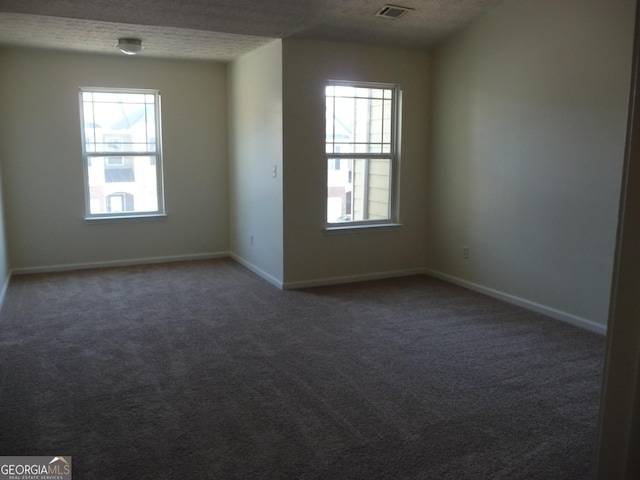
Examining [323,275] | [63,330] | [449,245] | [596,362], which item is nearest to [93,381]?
[63,330]

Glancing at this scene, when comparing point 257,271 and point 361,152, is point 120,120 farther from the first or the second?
point 361,152

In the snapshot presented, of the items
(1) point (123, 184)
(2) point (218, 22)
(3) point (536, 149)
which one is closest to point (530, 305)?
(3) point (536, 149)

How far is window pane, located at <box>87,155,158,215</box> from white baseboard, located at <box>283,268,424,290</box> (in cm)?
227

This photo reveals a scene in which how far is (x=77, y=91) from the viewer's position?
590cm

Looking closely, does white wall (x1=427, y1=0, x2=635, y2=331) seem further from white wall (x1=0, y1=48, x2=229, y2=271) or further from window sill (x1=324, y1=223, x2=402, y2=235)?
white wall (x1=0, y1=48, x2=229, y2=271)

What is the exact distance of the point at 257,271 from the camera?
6.01m

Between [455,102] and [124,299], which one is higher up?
[455,102]

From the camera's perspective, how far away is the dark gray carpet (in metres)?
2.46

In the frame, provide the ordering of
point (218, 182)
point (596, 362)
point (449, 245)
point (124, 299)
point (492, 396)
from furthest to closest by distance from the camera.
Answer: point (218, 182) < point (449, 245) < point (124, 299) < point (596, 362) < point (492, 396)

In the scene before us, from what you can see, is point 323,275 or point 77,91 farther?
point 77,91

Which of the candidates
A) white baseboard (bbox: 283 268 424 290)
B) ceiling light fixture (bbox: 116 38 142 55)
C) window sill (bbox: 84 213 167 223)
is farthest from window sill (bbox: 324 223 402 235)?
ceiling light fixture (bbox: 116 38 142 55)

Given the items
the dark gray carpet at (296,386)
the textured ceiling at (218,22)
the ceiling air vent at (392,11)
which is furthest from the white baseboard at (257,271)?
the ceiling air vent at (392,11)

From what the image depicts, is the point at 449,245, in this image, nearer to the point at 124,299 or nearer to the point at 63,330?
the point at 124,299

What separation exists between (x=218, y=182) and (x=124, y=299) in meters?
2.23
